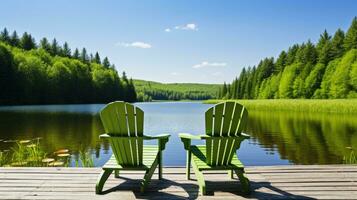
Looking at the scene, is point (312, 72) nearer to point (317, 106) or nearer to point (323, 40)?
point (323, 40)

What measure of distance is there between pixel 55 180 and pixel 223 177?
258 cm

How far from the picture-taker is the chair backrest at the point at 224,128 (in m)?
4.27

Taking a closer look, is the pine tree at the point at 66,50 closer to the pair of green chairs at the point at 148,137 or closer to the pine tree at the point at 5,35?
the pine tree at the point at 5,35

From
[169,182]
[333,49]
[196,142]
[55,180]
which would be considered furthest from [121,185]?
[333,49]

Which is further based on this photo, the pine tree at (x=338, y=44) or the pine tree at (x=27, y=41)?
the pine tree at (x=27, y=41)

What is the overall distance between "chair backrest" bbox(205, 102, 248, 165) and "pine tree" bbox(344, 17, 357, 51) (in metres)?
→ 49.8

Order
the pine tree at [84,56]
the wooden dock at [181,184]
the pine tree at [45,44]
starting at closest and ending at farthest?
the wooden dock at [181,184] → the pine tree at [45,44] → the pine tree at [84,56]

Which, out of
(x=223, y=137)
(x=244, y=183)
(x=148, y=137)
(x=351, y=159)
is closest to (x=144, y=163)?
(x=148, y=137)

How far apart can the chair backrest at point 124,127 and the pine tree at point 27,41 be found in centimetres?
7703

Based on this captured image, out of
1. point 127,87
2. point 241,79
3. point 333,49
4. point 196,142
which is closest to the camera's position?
point 196,142

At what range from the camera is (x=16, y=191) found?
4.27 metres

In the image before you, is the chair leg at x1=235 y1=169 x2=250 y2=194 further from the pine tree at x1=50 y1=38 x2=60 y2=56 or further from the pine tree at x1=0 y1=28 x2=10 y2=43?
the pine tree at x1=50 y1=38 x2=60 y2=56

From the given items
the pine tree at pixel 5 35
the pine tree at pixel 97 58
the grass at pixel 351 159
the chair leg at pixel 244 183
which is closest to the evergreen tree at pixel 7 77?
the pine tree at pixel 5 35

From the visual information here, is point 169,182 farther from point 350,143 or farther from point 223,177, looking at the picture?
point 350,143
